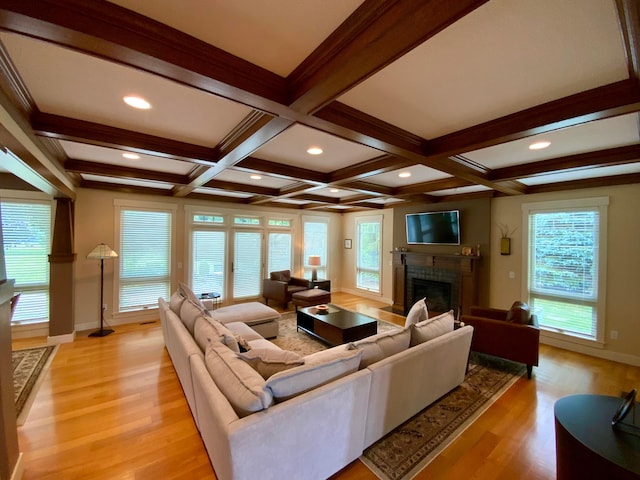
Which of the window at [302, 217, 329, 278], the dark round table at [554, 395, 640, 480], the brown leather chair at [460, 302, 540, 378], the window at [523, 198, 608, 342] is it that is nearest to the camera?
the dark round table at [554, 395, 640, 480]

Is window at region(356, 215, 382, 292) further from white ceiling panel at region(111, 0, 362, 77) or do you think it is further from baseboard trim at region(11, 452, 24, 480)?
baseboard trim at region(11, 452, 24, 480)

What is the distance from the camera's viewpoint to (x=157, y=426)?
7.16 ft

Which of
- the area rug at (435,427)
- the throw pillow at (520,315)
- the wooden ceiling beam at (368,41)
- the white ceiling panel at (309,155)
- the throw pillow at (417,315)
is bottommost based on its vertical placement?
the area rug at (435,427)

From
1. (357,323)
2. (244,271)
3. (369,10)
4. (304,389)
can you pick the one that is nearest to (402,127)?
(369,10)

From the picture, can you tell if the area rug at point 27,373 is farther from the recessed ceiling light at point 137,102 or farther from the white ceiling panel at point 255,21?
the white ceiling panel at point 255,21

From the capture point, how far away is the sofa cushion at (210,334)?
206 centimetres

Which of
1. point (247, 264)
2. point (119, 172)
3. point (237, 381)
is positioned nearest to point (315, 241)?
point (247, 264)

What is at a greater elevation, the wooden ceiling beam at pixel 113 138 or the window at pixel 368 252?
the wooden ceiling beam at pixel 113 138

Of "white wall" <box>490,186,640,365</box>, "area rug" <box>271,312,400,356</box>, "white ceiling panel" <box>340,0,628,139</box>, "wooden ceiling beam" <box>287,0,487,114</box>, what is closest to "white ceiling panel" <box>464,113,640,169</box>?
"white ceiling panel" <box>340,0,628,139</box>

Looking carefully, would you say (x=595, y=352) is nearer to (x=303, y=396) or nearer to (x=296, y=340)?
(x=296, y=340)

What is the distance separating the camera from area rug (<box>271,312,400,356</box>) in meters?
3.73

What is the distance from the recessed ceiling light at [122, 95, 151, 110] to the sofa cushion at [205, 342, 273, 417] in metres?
1.85

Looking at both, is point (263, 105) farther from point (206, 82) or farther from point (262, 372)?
point (262, 372)

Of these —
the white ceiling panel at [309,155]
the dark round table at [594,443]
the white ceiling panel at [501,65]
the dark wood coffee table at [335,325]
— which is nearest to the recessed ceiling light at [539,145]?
the white ceiling panel at [501,65]
